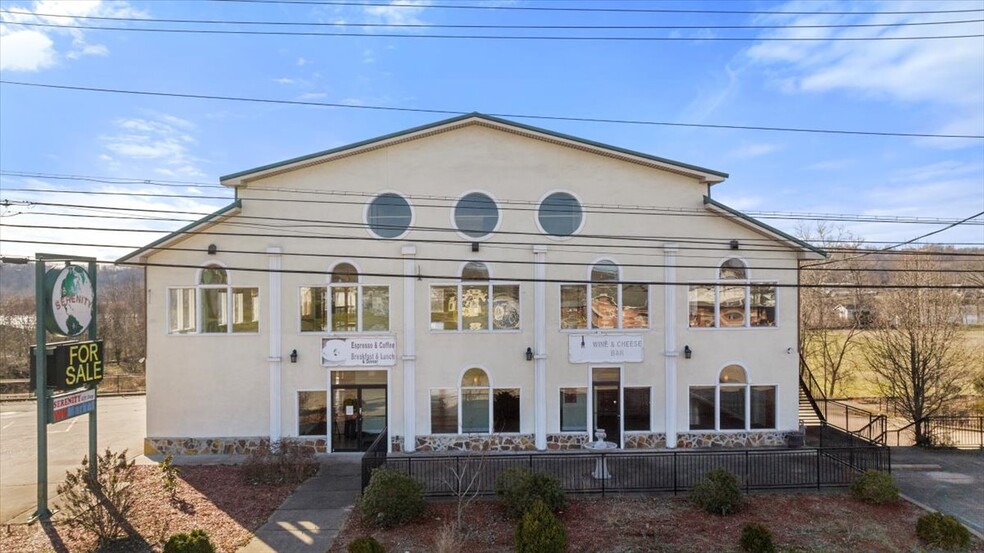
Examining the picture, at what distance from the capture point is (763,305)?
14680 mm

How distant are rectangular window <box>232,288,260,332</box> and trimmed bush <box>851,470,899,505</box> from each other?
15711mm

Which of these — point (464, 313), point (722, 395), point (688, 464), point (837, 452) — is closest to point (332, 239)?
point (464, 313)

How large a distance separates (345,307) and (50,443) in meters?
12.3

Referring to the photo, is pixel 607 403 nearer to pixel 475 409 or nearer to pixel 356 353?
pixel 475 409

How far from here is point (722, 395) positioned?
14578 mm

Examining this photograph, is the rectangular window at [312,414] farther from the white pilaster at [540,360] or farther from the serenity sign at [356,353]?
the white pilaster at [540,360]

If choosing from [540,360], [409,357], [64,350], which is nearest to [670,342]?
[540,360]

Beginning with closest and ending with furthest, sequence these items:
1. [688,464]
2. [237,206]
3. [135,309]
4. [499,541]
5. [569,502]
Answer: [499,541] < [569,502] < [688,464] < [237,206] < [135,309]

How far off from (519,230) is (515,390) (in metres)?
4.73

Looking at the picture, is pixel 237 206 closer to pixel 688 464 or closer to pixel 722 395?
pixel 688 464

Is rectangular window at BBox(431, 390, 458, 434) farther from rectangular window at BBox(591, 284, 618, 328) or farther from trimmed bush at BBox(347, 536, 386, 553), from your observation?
trimmed bush at BBox(347, 536, 386, 553)

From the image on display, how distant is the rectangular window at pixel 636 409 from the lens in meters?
14.5

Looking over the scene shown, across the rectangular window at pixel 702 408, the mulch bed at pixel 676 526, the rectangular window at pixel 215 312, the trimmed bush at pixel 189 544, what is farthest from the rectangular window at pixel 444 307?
the trimmed bush at pixel 189 544

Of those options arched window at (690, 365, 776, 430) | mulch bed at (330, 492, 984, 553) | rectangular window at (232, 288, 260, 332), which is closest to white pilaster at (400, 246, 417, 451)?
mulch bed at (330, 492, 984, 553)
